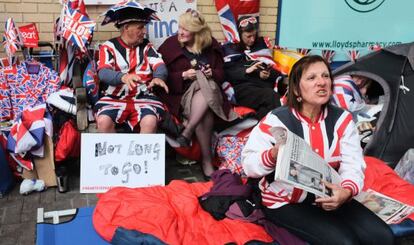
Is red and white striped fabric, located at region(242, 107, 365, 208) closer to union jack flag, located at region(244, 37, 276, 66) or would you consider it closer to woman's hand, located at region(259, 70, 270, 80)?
woman's hand, located at region(259, 70, 270, 80)

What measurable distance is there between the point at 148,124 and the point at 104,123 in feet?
1.22

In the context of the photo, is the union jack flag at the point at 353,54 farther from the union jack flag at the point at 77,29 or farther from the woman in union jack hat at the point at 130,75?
the union jack flag at the point at 77,29

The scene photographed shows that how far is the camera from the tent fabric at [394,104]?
12.6 feet

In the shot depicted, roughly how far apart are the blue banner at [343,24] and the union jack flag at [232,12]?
54 centimetres

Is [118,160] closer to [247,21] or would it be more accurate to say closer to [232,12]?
[247,21]

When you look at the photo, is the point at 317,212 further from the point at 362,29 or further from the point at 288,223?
the point at 362,29

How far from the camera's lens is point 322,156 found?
90.6 inches

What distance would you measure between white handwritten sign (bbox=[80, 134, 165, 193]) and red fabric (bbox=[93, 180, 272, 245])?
23.6 inches

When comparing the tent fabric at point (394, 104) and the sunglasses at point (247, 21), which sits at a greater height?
the sunglasses at point (247, 21)

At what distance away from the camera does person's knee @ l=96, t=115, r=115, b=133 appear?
3.54 metres

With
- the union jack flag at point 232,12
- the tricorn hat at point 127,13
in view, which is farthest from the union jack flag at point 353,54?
the tricorn hat at point 127,13

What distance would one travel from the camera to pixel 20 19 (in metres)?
4.25

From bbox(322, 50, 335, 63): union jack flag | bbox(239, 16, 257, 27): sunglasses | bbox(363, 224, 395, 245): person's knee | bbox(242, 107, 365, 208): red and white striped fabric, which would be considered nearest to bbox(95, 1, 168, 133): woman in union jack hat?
bbox(239, 16, 257, 27): sunglasses

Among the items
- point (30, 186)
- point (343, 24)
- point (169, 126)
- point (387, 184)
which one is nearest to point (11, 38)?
point (30, 186)
